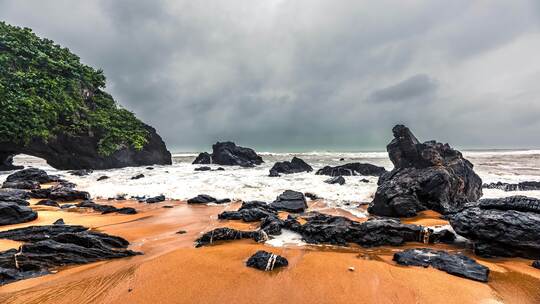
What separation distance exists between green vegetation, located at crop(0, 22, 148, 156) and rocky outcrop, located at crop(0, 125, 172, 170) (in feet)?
2.74

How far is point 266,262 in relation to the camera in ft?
15.2

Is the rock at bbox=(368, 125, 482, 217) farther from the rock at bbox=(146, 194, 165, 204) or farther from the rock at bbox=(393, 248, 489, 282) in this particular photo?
the rock at bbox=(146, 194, 165, 204)

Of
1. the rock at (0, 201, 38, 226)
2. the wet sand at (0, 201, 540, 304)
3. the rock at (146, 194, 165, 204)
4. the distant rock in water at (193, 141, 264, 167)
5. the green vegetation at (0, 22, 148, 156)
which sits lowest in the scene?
the rock at (146, 194, 165, 204)

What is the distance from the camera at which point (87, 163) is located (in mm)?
25312

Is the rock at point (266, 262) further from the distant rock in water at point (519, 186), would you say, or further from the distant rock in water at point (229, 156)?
the distant rock in water at point (229, 156)

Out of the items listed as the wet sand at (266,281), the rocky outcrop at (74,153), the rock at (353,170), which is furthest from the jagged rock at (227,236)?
the rocky outcrop at (74,153)

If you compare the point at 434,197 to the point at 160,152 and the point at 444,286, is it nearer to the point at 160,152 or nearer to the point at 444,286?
the point at 444,286

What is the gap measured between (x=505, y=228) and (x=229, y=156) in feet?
107

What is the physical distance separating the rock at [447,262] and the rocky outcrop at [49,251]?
18.0 ft

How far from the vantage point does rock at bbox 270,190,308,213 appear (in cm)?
1040

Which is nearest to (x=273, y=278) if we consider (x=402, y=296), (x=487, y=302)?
(x=402, y=296)

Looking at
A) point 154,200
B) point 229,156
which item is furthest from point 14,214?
point 229,156

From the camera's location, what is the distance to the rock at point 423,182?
980cm

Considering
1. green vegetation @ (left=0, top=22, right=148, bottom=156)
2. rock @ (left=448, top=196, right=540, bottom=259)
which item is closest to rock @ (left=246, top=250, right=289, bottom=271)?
rock @ (left=448, top=196, right=540, bottom=259)
